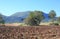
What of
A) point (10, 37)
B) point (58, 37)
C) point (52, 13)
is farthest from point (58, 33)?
point (52, 13)

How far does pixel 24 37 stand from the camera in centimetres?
1062

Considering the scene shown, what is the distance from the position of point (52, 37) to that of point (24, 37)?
1.66m

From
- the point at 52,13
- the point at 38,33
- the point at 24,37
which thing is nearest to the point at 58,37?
the point at 38,33

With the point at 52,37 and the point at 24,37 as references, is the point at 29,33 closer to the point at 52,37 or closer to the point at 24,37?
the point at 24,37

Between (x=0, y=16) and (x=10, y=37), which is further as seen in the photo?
(x=0, y=16)

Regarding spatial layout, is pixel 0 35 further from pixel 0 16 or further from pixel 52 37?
pixel 0 16

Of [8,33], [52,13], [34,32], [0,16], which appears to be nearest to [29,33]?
[34,32]

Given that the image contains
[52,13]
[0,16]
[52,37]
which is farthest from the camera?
[52,13]

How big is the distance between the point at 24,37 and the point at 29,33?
0.56 m

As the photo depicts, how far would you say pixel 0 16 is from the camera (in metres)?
58.5

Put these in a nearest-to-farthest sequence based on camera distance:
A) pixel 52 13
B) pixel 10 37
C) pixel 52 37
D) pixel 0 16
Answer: pixel 10 37
pixel 52 37
pixel 0 16
pixel 52 13

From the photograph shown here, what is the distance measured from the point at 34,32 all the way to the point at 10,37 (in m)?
1.73

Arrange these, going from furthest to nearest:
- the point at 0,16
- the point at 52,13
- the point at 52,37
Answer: the point at 52,13, the point at 0,16, the point at 52,37

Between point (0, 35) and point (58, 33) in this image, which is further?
point (58, 33)
